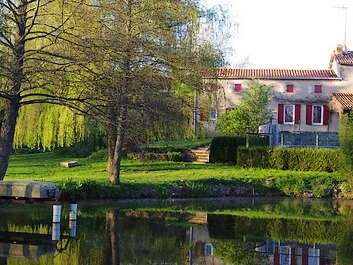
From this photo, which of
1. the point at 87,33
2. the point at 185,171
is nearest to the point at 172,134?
the point at 185,171

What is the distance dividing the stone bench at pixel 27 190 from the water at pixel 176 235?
629 mm

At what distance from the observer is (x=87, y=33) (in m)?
21.6

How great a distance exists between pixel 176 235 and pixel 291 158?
63.3ft

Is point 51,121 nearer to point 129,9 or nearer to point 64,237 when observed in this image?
point 129,9

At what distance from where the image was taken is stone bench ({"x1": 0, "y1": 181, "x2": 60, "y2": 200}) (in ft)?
64.4

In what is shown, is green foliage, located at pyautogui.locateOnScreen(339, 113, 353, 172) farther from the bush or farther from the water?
the water

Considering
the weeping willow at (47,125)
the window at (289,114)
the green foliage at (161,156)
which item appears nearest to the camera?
the weeping willow at (47,125)

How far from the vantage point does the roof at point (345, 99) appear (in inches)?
2080

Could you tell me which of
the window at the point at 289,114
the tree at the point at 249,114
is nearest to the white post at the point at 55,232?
the tree at the point at 249,114

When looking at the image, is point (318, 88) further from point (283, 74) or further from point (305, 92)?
point (283, 74)

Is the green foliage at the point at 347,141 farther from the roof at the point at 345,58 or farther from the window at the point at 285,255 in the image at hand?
the roof at the point at 345,58

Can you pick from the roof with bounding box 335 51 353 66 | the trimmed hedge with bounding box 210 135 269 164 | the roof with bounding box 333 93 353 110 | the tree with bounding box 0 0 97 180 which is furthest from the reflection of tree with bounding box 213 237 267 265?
the roof with bounding box 335 51 353 66

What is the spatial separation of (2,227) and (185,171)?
55.7 ft

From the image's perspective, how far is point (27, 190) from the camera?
64.5 ft
